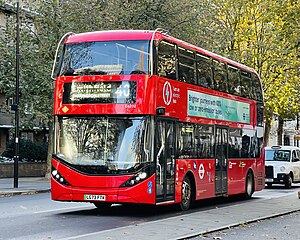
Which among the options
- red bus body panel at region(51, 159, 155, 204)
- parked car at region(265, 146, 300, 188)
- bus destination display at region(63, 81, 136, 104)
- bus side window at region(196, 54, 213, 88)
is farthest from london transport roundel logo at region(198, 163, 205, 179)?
parked car at region(265, 146, 300, 188)

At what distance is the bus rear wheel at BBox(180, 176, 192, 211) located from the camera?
1725 centimetres

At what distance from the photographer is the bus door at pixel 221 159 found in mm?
19641

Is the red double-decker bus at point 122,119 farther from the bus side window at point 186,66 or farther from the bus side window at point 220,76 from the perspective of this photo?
the bus side window at point 220,76

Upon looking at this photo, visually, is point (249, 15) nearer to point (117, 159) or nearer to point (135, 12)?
point (135, 12)

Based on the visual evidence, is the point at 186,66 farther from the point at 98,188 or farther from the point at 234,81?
the point at 98,188

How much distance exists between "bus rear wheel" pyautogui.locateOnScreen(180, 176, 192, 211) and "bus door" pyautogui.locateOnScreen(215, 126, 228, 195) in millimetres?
2152

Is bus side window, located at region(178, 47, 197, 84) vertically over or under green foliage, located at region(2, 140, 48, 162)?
over

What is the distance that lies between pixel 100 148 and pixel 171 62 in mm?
2951

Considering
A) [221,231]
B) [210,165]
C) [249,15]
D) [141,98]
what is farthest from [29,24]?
[221,231]

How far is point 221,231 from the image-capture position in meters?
13.0

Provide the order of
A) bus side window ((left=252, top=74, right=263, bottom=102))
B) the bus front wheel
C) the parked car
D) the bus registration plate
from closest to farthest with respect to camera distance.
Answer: the bus registration plate → the bus front wheel → bus side window ((left=252, top=74, right=263, bottom=102)) → the parked car

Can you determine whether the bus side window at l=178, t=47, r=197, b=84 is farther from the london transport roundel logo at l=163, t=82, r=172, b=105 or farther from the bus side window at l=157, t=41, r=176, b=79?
the london transport roundel logo at l=163, t=82, r=172, b=105

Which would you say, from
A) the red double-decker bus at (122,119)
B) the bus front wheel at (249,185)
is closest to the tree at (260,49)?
the bus front wheel at (249,185)

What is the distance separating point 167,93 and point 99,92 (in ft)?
5.64
